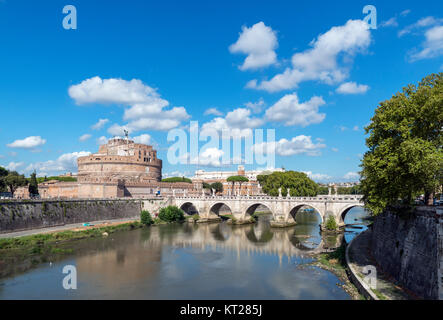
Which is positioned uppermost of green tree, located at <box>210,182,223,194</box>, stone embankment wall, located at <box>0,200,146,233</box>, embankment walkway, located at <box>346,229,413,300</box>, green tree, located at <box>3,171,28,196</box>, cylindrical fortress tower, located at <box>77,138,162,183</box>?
cylindrical fortress tower, located at <box>77,138,162,183</box>

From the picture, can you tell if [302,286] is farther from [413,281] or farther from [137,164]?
[137,164]

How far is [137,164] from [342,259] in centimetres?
5266

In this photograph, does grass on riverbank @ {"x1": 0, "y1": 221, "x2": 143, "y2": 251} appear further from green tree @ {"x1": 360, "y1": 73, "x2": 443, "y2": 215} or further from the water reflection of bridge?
green tree @ {"x1": 360, "y1": 73, "x2": 443, "y2": 215}

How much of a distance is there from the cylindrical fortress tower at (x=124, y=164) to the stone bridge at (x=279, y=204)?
16400mm

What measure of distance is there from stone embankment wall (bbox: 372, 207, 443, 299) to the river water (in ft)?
9.85

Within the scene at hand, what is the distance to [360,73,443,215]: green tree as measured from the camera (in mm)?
14438

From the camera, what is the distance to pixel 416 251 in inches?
534

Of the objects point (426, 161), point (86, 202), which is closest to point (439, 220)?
point (426, 161)

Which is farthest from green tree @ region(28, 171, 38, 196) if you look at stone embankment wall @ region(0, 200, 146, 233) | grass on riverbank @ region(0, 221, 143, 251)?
grass on riverbank @ region(0, 221, 143, 251)

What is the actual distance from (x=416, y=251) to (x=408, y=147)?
4.54 m

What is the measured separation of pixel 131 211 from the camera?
49000mm

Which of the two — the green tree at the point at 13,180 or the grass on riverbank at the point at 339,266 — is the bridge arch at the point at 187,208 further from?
the grass on riverbank at the point at 339,266
